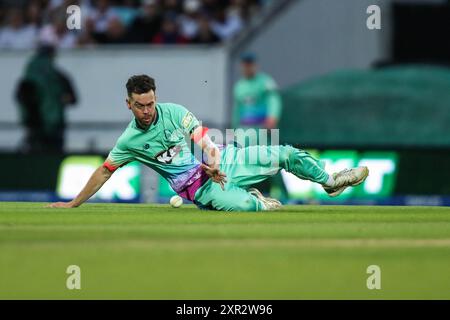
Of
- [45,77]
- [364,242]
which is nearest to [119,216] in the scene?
[364,242]

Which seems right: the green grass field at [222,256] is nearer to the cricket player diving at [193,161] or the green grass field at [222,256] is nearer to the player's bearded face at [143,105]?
the cricket player diving at [193,161]

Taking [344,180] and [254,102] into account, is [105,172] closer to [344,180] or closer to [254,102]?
[344,180]

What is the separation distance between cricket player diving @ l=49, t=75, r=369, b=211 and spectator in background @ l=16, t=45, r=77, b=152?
8.53m

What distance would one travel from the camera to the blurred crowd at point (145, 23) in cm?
2277

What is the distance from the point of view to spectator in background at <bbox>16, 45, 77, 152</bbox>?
21297mm

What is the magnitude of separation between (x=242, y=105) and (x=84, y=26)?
4.95 meters

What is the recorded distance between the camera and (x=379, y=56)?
74.4ft

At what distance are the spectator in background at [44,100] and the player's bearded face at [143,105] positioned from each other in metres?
9.63

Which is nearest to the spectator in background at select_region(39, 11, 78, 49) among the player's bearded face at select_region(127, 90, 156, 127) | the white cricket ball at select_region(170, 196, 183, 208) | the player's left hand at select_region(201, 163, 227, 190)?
the white cricket ball at select_region(170, 196, 183, 208)

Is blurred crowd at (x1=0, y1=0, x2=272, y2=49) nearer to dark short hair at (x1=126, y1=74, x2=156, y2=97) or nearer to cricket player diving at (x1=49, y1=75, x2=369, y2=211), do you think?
cricket player diving at (x1=49, y1=75, x2=369, y2=211)

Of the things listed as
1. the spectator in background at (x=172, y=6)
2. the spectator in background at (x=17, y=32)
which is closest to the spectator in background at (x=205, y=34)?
the spectator in background at (x=172, y=6)

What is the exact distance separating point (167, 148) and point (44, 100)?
9411 millimetres

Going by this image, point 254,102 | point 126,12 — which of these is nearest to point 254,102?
point 254,102

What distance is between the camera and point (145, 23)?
75.2 ft
